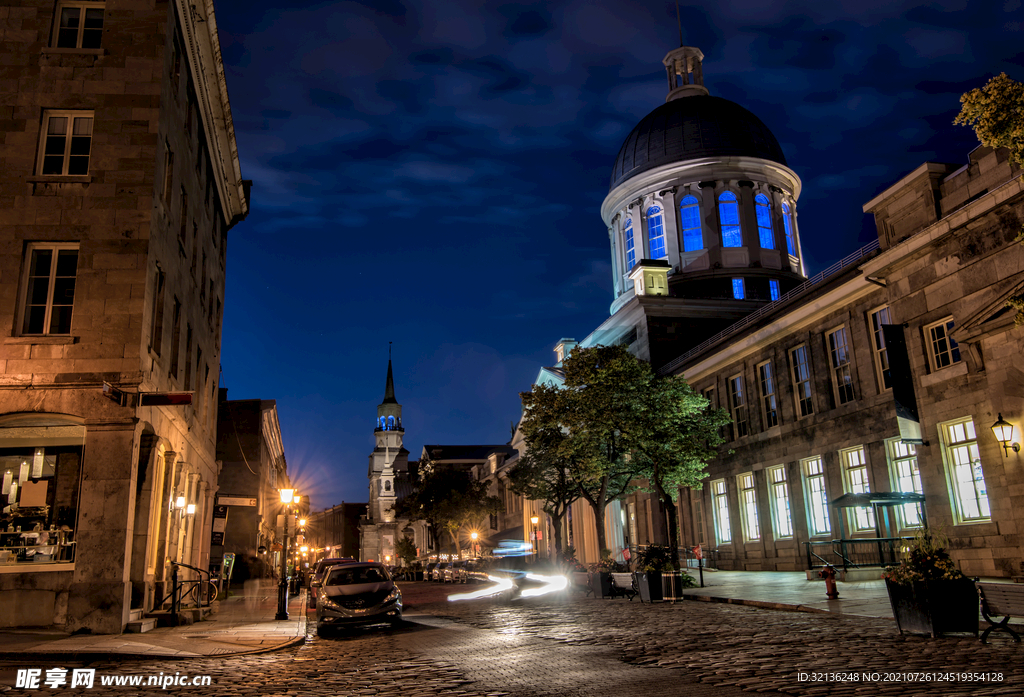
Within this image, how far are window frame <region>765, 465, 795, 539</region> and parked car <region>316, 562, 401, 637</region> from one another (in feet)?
63.8

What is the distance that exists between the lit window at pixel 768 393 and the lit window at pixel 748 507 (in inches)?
111

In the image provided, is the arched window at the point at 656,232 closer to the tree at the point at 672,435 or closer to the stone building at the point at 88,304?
the tree at the point at 672,435

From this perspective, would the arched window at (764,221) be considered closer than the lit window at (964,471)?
No

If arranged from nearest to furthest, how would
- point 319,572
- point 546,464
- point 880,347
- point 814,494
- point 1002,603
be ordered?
point 1002,603 < point 319,572 < point 880,347 < point 814,494 < point 546,464

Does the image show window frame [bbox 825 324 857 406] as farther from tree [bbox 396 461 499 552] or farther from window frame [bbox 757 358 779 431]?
tree [bbox 396 461 499 552]

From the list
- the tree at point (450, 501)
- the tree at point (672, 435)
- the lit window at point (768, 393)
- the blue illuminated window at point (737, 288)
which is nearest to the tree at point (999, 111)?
the tree at point (672, 435)

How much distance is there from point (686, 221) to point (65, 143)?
150 feet

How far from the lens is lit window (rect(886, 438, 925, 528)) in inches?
1001

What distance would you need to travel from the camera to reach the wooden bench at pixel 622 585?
24078 mm

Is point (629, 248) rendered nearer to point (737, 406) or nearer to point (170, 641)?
point (737, 406)

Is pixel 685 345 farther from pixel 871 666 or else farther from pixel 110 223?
pixel 871 666

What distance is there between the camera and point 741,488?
3591 cm

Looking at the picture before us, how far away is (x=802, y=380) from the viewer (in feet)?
105

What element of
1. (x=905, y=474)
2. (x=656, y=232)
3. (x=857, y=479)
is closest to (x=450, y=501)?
(x=656, y=232)
